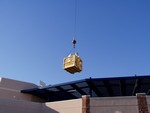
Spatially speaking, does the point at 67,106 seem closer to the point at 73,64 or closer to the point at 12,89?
the point at 73,64

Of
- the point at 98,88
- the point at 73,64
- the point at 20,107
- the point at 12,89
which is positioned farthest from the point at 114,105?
the point at 12,89

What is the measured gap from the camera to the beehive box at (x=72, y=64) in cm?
1984

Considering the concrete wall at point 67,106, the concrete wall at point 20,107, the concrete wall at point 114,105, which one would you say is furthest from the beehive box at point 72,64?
the concrete wall at point 20,107

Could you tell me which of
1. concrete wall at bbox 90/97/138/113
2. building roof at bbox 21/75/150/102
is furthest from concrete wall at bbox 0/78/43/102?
concrete wall at bbox 90/97/138/113

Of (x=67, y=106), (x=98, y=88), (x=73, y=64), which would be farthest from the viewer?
(x=98, y=88)

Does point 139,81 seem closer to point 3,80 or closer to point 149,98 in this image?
point 149,98

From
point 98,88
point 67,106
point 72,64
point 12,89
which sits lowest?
point 67,106

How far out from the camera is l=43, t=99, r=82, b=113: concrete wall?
23891 mm

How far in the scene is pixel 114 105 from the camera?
22672 millimetres

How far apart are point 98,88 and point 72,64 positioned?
9.04 metres

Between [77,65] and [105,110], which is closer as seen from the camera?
[77,65]

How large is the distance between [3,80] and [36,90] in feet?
15.2

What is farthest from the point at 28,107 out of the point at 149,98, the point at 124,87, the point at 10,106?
the point at 149,98

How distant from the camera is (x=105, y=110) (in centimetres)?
2269
